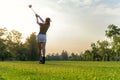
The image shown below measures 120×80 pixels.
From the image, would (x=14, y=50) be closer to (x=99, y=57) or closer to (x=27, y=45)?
(x=27, y=45)

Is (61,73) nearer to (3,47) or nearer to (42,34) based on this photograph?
(42,34)

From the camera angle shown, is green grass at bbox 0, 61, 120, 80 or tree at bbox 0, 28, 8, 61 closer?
green grass at bbox 0, 61, 120, 80

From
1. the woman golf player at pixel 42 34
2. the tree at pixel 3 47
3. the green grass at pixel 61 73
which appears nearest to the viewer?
the green grass at pixel 61 73

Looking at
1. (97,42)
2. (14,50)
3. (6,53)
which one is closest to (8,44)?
(14,50)

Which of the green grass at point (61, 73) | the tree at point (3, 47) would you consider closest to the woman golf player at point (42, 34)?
the green grass at point (61, 73)

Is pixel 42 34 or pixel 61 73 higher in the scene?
pixel 42 34

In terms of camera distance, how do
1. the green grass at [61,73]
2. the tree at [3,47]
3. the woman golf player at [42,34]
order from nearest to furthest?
the green grass at [61,73] → the woman golf player at [42,34] → the tree at [3,47]

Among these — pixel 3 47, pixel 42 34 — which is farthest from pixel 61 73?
pixel 3 47

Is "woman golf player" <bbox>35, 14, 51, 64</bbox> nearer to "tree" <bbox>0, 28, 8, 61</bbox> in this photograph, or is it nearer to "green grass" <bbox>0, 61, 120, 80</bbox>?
"green grass" <bbox>0, 61, 120, 80</bbox>

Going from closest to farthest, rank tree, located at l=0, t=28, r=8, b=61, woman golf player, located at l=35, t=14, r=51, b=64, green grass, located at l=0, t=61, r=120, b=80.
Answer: green grass, located at l=0, t=61, r=120, b=80
woman golf player, located at l=35, t=14, r=51, b=64
tree, located at l=0, t=28, r=8, b=61

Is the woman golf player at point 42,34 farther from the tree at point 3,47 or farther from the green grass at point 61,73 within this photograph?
the tree at point 3,47

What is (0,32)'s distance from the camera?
416 ft

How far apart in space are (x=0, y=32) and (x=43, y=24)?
101 meters

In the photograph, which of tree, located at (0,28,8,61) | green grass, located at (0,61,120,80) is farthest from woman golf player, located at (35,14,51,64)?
tree, located at (0,28,8,61)
